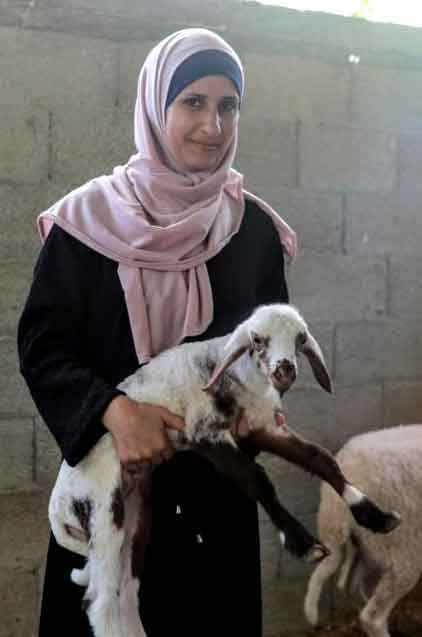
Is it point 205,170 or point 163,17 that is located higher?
point 163,17

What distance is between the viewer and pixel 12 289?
2.41 meters

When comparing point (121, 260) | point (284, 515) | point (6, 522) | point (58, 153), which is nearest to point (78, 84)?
point (58, 153)

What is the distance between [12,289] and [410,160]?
5.40 feet

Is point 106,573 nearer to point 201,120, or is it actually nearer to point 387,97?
point 201,120

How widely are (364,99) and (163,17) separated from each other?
867mm

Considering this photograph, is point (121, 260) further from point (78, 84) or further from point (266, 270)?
point (78, 84)

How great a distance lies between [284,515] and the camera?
1.16 m

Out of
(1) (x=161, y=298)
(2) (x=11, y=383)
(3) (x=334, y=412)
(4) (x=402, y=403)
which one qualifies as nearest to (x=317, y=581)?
(3) (x=334, y=412)

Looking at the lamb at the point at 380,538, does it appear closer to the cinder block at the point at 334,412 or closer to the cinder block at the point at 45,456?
the cinder block at the point at 334,412

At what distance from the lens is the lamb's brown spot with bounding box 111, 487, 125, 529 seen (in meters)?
1.26

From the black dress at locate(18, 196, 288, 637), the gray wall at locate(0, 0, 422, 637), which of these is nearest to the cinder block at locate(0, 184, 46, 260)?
the gray wall at locate(0, 0, 422, 637)

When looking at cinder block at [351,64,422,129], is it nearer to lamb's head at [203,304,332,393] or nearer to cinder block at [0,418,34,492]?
cinder block at [0,418,34,492]

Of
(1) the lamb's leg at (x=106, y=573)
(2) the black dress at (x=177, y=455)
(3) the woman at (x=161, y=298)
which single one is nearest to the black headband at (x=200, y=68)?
(3) the woman at (x=161, y=298)

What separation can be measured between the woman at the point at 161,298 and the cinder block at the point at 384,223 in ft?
4.47
